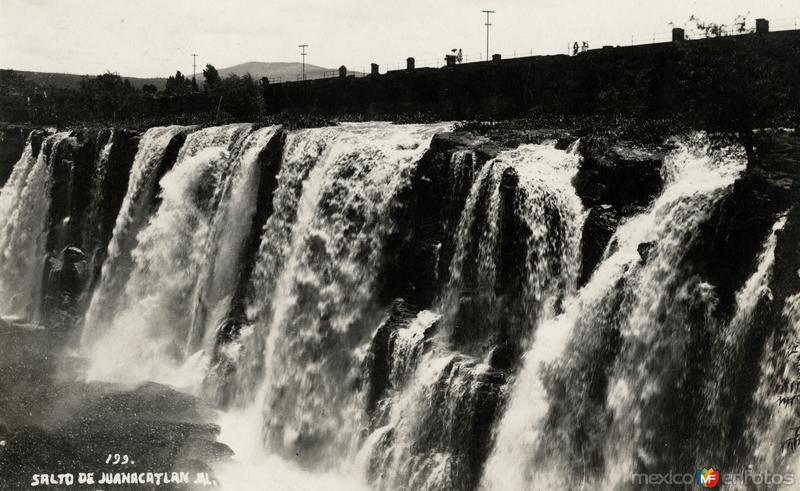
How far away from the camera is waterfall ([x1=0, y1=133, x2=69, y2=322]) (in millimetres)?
35438

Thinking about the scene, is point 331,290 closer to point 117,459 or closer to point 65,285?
point 117,459

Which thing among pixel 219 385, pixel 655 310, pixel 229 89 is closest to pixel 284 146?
pixel 219 385

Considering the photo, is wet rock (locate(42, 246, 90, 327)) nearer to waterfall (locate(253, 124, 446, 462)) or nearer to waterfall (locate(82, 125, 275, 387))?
waterfall (locate(82, 125, 275, 387))

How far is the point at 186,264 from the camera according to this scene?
83.9 ft

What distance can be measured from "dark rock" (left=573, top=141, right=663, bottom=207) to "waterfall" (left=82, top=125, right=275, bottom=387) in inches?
442

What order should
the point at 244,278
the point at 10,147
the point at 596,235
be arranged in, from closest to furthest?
the point at 596,235, the point at 244,278, the point at 10,147

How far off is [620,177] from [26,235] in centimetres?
3182

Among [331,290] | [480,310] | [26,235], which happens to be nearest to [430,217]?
[480,310]

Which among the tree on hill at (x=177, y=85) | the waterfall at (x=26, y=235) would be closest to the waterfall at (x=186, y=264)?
the waterfall at (x=26, y=235)

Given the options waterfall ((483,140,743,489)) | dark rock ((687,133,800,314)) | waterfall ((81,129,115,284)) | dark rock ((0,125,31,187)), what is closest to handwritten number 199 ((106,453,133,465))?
waterfall ((483,140,743,489))

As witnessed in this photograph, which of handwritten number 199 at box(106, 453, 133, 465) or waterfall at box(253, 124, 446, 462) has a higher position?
waterfall at box(253, 124, 446, 462)

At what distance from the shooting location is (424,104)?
30797mm

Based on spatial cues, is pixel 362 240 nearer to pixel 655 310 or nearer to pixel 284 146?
pixel 284 146

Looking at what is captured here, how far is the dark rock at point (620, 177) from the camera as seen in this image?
14883mm
